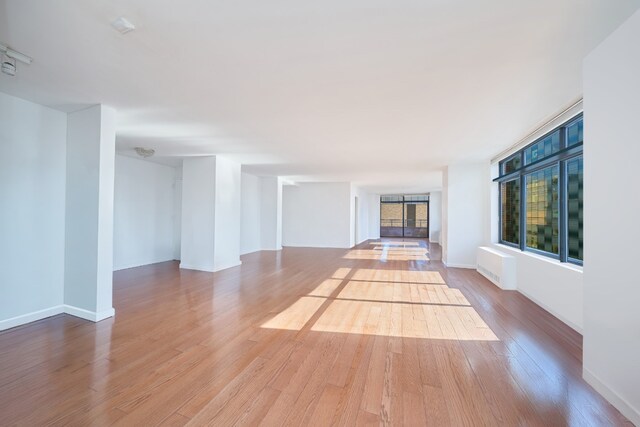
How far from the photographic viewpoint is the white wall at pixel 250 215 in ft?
29.3

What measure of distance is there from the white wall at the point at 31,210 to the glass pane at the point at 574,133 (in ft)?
20.1

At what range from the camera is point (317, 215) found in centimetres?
1103

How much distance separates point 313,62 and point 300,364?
2447mm

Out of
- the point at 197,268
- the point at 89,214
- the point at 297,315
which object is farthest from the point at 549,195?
the point at 197,268

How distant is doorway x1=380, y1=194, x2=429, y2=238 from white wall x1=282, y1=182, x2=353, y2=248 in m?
6.38

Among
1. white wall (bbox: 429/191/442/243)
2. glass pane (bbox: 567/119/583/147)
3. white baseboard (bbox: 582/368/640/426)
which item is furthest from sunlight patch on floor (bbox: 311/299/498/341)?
white wall (bbox: 429/191/442/243)

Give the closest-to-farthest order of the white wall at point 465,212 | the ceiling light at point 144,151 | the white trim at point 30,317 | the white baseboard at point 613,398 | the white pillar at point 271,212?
the white baseboard at point 613,398
the white trim at point 30,317
the ceiling light at point 144,151
the white wall at point 465,212
the white pillar at point 271,212

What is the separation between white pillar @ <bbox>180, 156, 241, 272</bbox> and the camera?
6.12m

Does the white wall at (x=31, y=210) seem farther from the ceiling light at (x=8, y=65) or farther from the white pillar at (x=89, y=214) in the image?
the ceiling light at (x=8, y=65)

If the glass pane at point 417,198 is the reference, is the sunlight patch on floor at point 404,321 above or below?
below

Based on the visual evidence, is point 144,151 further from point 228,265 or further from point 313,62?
point 313,62

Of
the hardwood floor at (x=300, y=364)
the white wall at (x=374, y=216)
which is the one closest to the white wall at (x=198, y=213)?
the hardwood floor at (x=300, y=364)

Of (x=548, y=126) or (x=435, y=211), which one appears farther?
(x=435, y=211)

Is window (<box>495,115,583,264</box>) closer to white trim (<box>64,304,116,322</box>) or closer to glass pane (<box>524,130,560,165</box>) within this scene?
glass pane (<box>524,130,560,165</box>)
